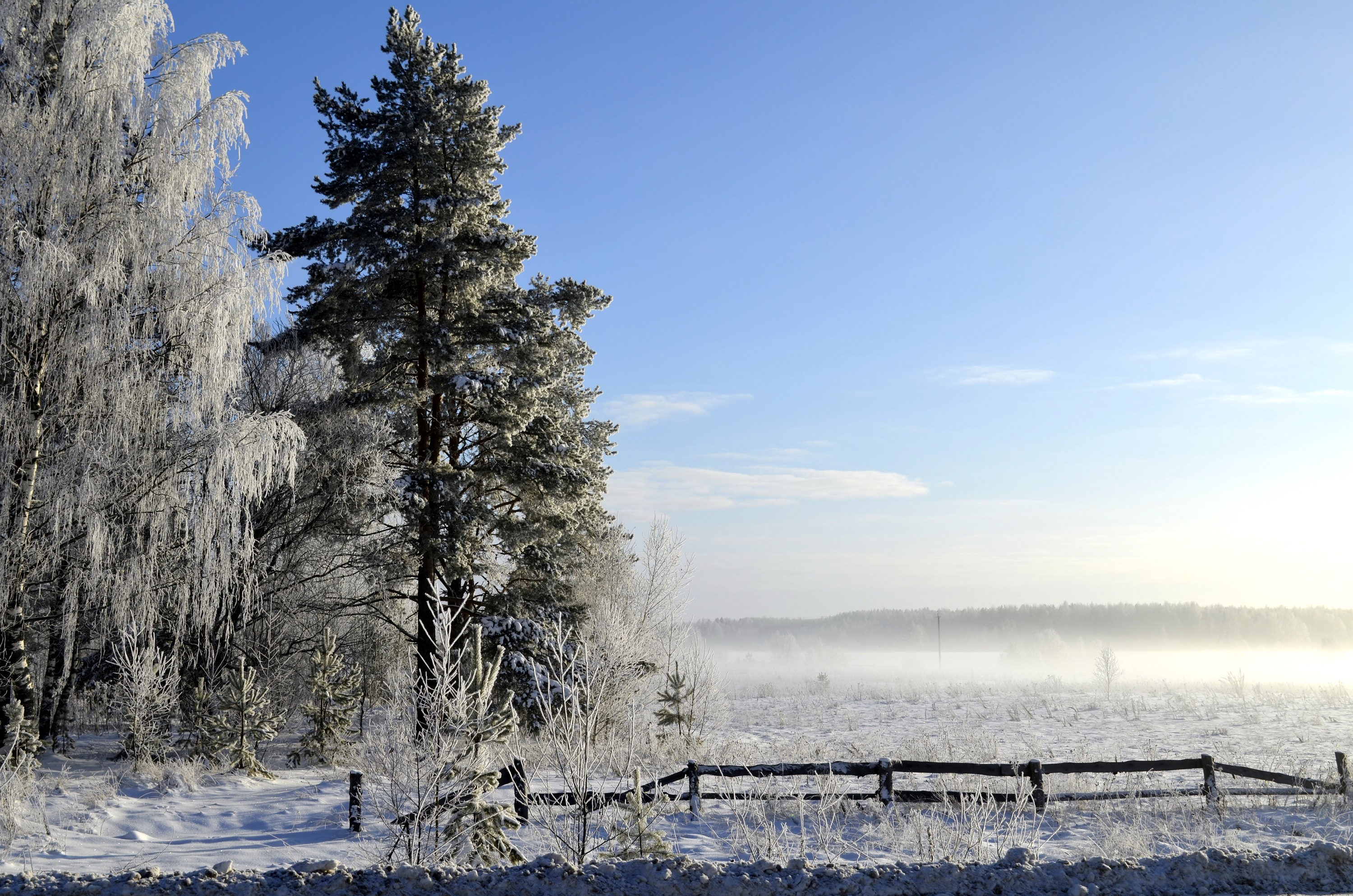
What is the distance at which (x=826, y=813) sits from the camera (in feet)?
32.6

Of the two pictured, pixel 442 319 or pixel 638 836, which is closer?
pixel 638 836

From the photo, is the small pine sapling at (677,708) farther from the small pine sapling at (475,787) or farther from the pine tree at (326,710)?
the small pine sapling at (475,787)

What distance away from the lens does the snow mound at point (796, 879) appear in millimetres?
3348

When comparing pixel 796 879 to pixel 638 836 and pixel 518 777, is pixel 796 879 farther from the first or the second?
pixel 518 777

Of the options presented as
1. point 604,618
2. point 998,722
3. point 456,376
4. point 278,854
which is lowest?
point 998,722

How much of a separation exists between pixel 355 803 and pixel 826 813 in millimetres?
5782

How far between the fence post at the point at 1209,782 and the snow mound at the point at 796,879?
29.5 ft

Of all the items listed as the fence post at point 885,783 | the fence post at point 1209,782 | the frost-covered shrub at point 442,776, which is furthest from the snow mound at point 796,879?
the fence post at point 1209,782

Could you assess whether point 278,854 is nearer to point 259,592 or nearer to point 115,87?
point 259,592

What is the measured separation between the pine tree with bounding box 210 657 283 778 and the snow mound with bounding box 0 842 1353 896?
1147 centimetres

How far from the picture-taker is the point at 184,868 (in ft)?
25.5

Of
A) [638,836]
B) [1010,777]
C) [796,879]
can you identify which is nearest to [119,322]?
[638,836]

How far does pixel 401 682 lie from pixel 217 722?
28.3 ft

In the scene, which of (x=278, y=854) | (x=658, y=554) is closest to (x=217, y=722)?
(x=278, y=854)
